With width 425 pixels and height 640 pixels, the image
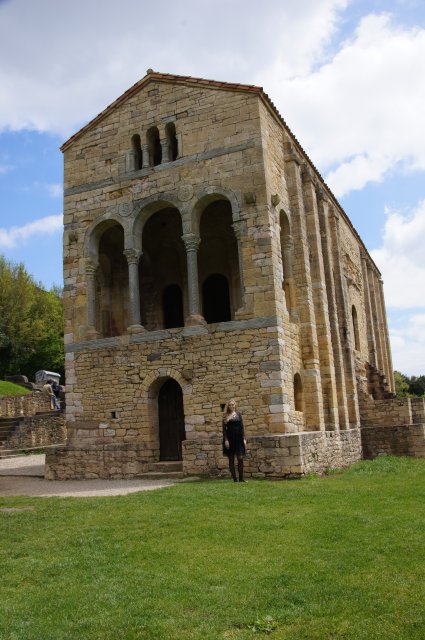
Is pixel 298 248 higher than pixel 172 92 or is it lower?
lower

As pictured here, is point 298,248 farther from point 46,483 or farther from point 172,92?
point 46,483

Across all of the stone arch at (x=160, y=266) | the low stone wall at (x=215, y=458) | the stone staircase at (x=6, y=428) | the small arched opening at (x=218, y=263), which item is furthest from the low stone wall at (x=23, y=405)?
the small arched opening at (x=218, y=263)

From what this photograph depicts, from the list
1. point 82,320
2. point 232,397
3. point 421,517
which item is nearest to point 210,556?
point 421,517

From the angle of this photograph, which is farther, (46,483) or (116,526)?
(46,483)

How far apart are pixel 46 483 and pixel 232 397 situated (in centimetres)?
506

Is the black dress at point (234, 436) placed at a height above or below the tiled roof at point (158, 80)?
below

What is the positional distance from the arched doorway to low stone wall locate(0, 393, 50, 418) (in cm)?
1158

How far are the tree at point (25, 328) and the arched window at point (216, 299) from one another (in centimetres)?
2616

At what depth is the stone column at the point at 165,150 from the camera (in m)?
16.3

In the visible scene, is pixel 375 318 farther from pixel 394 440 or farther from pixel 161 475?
pixel 161 475

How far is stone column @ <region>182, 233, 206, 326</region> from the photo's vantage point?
14.9 metres

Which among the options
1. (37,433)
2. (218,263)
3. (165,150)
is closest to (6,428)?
(37,433)

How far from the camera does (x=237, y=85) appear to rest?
50.8 ft

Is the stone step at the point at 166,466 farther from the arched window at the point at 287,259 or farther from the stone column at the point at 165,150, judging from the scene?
the stone column at the point at 165,150
